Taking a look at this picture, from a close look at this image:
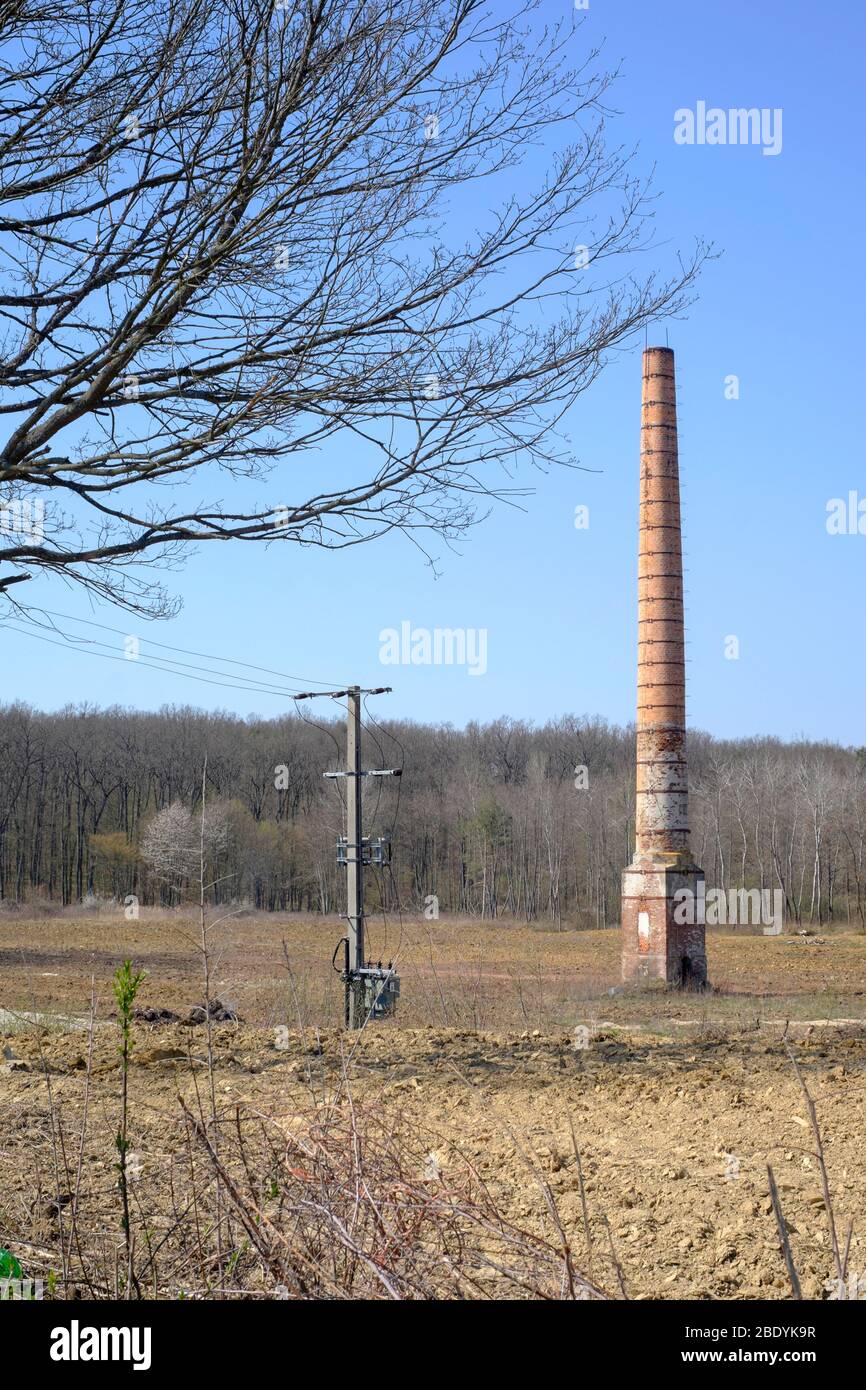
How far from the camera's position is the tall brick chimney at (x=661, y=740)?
20.8 metres

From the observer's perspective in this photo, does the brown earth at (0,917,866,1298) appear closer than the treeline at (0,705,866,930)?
Yes

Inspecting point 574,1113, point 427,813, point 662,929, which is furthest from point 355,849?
point 427,813

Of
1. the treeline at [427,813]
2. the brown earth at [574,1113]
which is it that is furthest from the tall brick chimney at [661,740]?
the treeline at [427,813]

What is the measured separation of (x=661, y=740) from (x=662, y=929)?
321 centimetres

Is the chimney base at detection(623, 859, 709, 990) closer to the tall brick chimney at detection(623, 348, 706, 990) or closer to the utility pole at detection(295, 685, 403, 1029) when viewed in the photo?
the tall brick chimney at detection(623, 348, 706, 990)

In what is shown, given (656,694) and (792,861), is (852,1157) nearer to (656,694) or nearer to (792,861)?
(656,694)

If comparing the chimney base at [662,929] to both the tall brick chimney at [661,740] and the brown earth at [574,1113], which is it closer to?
the tall brick chimney at [661,740]

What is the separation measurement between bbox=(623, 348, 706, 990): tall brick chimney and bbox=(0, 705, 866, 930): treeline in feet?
121

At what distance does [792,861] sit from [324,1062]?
5923 centimetres

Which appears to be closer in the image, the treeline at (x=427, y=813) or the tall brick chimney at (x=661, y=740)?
the tall brick chimney at (x=661, y=740)

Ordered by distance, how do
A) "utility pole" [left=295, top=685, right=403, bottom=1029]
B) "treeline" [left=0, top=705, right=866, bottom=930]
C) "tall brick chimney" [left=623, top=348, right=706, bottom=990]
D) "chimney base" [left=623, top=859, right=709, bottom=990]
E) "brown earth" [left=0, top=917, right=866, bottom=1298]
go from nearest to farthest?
"brown earth" [left=0, top=917, right=866, bottom=1298]
"utility pole" [left=295, top=685, right=403, bottom=1029]
"chimney base" [left=623, top=859, right=709, bottom=990]
"tall brick chimney" [left=623, top=348, right=706, bottom=990]
"treeline" [left=0, top=705, right=866, bottom=930]

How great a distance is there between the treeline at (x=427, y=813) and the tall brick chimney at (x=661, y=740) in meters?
36.9

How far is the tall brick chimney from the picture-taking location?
2078 centimetres

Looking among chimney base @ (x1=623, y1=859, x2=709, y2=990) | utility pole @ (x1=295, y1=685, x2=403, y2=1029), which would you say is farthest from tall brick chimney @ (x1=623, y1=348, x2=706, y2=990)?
utility pole @ (x1=295, y1=685, x2=403, y2=1029)
